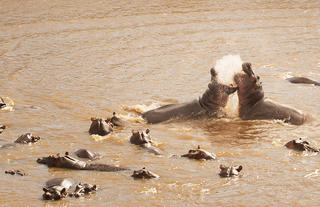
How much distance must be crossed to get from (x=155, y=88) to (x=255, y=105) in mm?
2730

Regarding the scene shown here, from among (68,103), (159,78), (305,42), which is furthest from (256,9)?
(68,103)

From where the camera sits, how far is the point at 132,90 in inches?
484

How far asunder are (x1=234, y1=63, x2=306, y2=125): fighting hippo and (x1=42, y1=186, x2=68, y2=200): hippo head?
385 cm

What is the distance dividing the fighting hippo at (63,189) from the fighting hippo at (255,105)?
3547 millimetres

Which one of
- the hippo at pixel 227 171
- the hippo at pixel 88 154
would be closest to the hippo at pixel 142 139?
the hippo at pixel 88 154

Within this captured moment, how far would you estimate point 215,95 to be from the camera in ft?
32.7

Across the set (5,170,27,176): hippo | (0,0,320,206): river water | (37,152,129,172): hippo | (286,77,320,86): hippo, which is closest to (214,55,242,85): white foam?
(0,0,320,206): river water

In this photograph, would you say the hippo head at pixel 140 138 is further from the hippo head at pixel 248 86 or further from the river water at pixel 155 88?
the hippo head at pixel 248 86

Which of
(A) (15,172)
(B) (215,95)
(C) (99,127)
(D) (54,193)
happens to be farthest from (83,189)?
(B) (215,95)

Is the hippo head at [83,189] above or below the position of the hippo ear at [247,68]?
below

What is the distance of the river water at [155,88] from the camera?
294 inches

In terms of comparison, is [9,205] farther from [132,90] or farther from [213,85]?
[132,90]

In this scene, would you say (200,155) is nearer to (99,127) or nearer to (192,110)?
(99,127)

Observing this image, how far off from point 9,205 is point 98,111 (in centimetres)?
401
